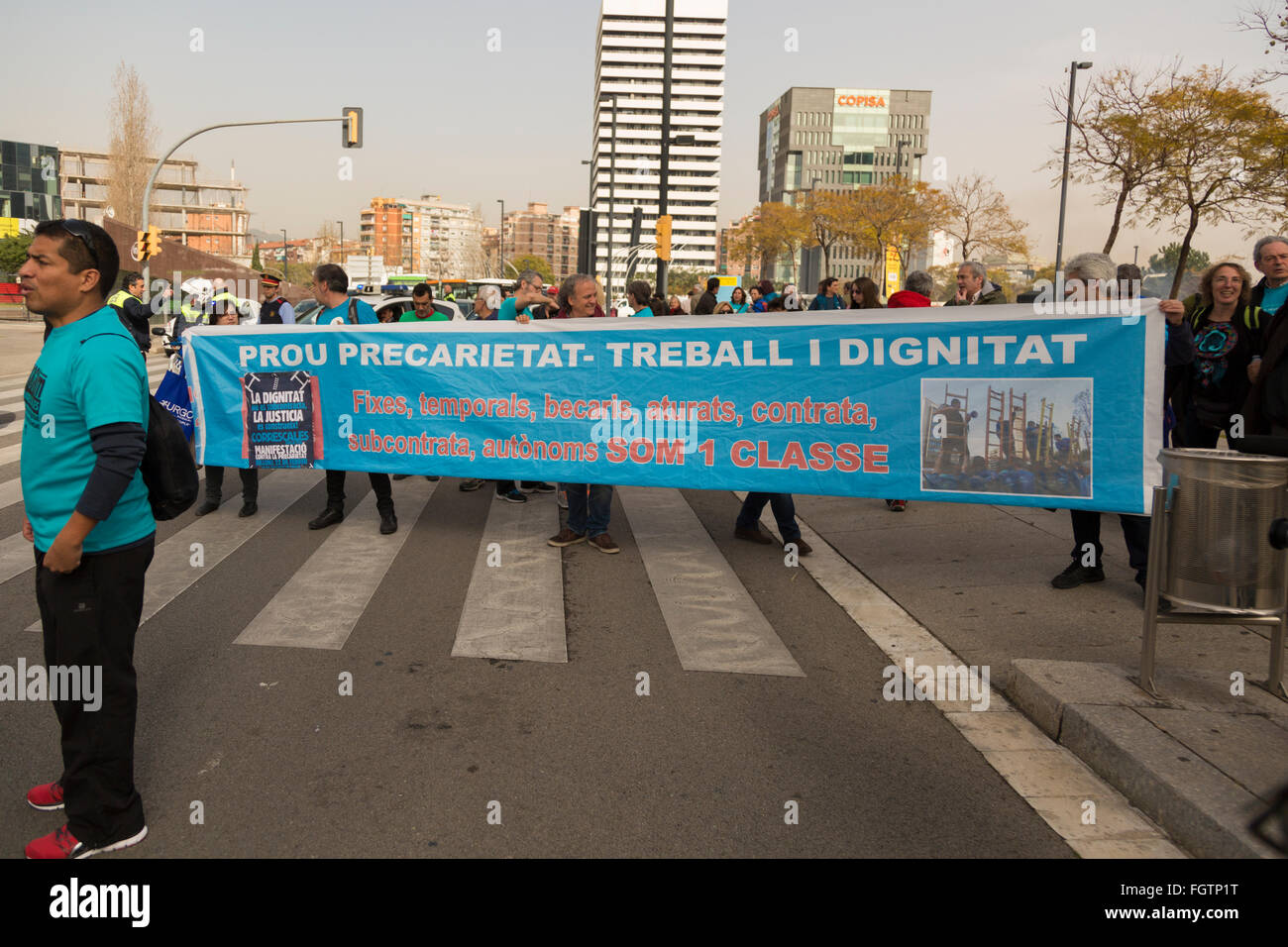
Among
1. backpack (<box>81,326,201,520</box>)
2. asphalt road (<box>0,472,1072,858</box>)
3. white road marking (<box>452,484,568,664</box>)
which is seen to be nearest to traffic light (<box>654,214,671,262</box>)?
white road marking (<box>452,484,568,664</box>)

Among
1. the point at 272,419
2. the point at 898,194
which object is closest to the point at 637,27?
the point at 898,194

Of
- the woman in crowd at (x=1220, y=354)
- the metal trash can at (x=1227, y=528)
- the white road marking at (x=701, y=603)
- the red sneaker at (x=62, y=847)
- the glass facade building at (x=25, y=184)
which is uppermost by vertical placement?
the glass facade building at (x=25, y=184)

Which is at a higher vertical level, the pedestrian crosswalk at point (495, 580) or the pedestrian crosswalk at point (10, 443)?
the pedestrian crosswalk at point (10, 443)

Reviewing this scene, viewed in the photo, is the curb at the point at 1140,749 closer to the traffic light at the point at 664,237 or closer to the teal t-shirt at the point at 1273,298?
the teal t-shirt at the point at 1273,298

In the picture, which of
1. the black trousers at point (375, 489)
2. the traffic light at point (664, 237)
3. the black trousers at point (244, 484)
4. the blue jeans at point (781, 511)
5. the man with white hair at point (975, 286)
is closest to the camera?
the blue jeans at point (781, 511)

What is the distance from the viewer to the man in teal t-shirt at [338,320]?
814 cm

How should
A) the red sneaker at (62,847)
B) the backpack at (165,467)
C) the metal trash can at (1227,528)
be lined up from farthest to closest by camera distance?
the metal trash can at (1227,528), the backpack at (165,467), the red sneaker at (62,847)

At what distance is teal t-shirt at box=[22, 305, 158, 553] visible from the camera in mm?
3016

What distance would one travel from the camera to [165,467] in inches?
130

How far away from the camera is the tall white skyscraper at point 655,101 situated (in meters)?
158

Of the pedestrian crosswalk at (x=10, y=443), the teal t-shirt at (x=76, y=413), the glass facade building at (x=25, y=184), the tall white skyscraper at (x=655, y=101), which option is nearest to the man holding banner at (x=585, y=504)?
the pedestrian crosswalk at (x=10, y=443)

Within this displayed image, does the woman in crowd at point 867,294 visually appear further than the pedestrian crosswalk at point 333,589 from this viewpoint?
Yes

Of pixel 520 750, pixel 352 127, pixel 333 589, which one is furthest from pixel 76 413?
pixel 352 127
